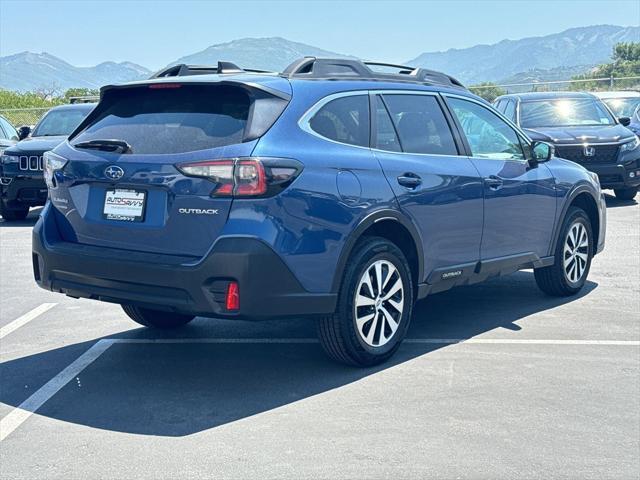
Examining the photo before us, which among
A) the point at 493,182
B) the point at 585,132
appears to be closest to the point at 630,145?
the point at 585,132

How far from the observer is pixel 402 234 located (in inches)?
229

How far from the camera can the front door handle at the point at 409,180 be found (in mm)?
5664

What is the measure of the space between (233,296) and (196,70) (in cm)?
185

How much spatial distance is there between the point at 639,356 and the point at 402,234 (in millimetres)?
1759

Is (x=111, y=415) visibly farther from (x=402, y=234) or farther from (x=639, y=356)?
(x=639, y=356)

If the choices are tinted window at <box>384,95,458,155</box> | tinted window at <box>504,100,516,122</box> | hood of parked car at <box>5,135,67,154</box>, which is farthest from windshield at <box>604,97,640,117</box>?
tinted window at <box>384,95,458,155</box>

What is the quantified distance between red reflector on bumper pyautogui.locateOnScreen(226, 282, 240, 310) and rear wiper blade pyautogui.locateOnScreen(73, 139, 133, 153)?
105cm

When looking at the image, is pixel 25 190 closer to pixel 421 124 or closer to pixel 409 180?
pixel 421 124

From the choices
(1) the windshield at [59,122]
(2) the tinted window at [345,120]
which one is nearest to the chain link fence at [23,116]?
(1) the windshield at [59,122]

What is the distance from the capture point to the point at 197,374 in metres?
A: 5.49

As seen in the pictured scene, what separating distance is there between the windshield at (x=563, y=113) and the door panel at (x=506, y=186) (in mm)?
7938

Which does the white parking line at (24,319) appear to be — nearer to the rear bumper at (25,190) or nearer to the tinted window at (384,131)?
the tinted window at (384,131)

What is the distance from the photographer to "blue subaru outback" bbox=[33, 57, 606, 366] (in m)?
4.79

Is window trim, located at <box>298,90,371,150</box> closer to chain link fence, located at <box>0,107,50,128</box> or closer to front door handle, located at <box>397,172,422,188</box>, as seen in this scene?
front door handle, located at <box>397,172,422,188</box>
